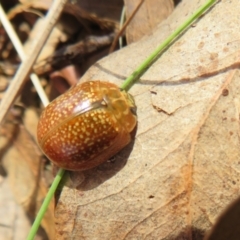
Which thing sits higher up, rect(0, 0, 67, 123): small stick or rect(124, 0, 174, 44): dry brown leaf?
rect(124, 0, 174, 44): dry brown leaf

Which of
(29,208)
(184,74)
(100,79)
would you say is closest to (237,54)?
(184,74)

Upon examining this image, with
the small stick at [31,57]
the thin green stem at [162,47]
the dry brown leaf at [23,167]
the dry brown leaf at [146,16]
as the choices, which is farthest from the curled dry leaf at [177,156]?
the small stick at [31,57]

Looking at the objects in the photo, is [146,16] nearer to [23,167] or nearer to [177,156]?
[177,156]

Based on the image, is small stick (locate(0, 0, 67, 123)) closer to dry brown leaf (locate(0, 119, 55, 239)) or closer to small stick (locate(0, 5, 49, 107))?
small stick (locate(0, 5, 49, 107))

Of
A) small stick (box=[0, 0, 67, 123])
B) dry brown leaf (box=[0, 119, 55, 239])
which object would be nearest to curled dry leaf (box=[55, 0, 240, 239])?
dry brown leaf (box=[0, 119, 55, 239])

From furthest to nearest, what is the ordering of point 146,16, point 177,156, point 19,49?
point 19,49
point 146,16
point 177,156

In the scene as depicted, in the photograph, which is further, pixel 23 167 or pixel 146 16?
pixel 23 167

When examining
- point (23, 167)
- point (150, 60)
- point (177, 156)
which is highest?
point (150, 60)

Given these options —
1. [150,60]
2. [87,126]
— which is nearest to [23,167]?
[87,126]
